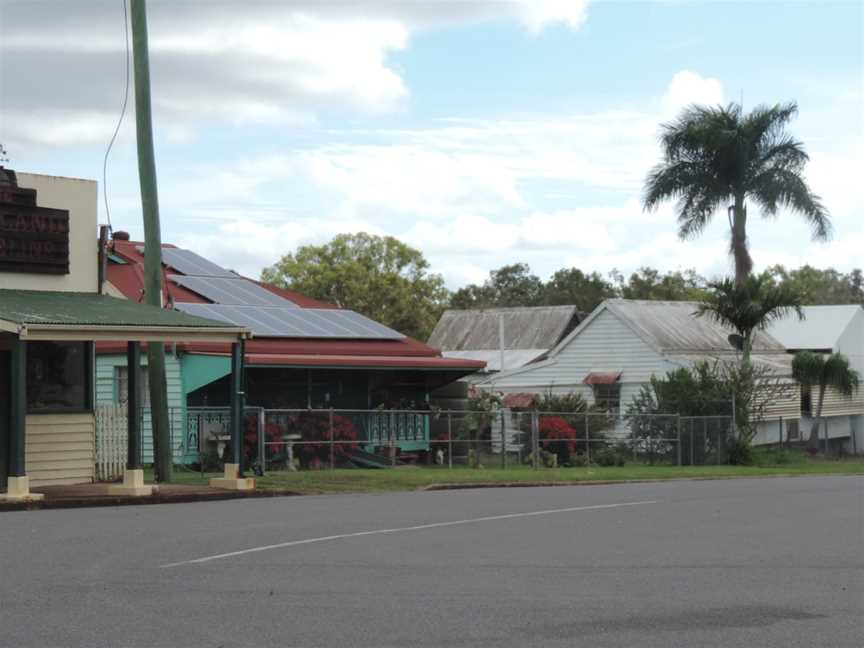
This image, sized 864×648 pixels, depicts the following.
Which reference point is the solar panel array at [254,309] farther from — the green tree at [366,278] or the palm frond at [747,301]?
the green tree at [366,278]

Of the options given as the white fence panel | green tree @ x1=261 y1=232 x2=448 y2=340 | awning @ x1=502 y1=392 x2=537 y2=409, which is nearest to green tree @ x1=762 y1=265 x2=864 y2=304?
green tree @ x1=261 y1=232 x2=448 y2=340

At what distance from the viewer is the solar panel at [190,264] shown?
36688 mm

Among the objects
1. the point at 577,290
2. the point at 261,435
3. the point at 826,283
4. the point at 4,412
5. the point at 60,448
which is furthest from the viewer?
the point at 826,283

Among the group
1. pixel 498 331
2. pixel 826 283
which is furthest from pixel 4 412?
pixel 826 283

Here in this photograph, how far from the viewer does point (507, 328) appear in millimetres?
68688

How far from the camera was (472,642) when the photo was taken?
8.47 metres

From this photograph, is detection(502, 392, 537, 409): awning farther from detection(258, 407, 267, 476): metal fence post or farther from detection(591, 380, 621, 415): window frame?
detection(258, 407, 267, 476): metal fence post

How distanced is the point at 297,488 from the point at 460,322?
155 feet

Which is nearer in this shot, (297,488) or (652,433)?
(297,488)

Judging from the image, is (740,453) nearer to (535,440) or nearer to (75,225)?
(535,440)

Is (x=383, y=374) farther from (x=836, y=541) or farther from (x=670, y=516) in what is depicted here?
(x=836, y=541)

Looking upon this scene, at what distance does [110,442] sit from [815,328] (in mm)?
41069

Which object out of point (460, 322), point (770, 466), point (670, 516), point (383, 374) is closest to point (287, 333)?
point (383, 374)

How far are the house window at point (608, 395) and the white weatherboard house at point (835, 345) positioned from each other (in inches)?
301
